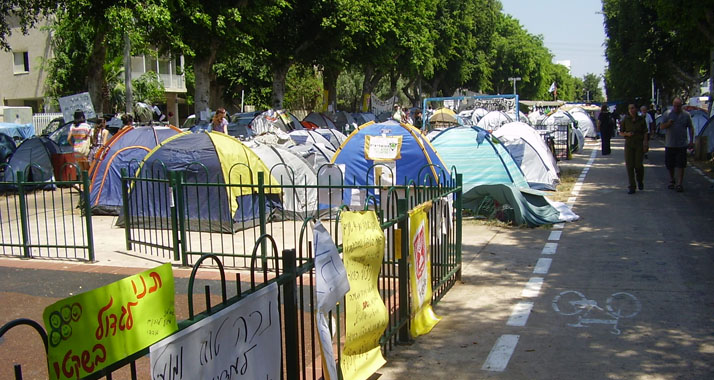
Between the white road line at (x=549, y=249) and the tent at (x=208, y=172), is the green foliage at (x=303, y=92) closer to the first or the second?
the tent at (x=208, y=172)

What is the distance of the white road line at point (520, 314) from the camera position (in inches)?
238

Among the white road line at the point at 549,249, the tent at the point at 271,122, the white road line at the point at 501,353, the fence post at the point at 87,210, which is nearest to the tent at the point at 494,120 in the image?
the tent at the point at 271,122

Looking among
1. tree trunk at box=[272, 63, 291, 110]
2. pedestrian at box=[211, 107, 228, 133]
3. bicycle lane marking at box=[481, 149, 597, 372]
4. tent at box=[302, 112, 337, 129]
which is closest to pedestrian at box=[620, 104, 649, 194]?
bicycle lane marking at box=[481, 149, 597, 372]

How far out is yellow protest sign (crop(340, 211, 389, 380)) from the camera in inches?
162

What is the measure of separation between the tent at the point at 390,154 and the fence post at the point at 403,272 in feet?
22.1

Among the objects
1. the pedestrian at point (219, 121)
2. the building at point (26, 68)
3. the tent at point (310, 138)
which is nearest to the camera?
the pedestrian at point (219, 121)

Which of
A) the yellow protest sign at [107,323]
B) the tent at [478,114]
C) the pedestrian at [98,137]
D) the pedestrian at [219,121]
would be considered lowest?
the yellow protest sign at [107,323]

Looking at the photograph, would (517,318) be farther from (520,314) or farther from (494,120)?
(494,120)

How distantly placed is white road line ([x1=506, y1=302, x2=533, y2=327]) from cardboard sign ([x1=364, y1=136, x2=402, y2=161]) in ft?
19.7

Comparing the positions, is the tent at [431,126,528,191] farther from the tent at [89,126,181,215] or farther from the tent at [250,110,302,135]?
the tent at [250,110,302,135]

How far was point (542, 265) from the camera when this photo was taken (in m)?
8.27

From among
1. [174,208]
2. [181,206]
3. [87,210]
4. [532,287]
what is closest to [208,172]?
[87,210]

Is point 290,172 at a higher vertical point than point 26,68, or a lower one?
lower

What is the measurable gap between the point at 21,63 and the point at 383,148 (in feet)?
116
